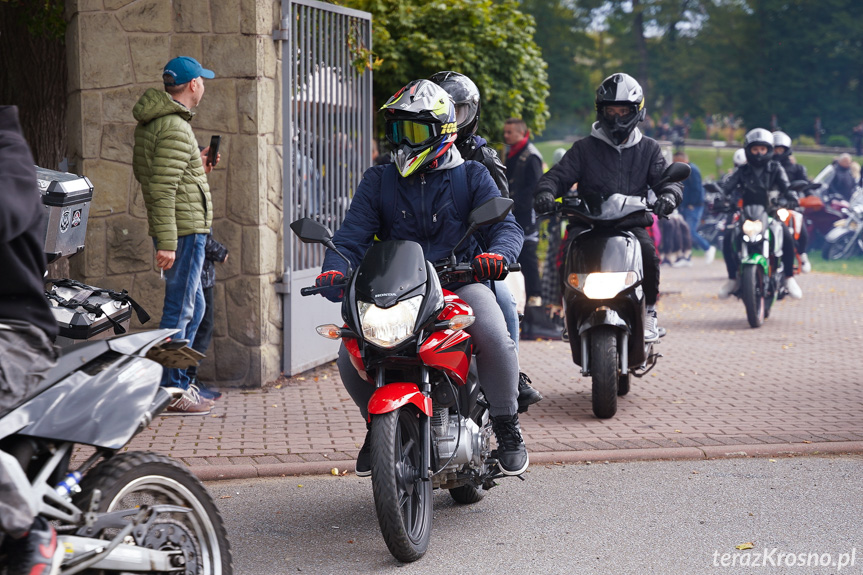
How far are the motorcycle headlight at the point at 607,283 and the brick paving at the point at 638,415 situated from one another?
2.61 feet

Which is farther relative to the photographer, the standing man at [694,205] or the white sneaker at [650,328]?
the standing man at [694,205]

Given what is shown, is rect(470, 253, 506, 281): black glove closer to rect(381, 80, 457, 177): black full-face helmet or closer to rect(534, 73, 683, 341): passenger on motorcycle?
rect(381, 80, 457, 177): black full-face helmet

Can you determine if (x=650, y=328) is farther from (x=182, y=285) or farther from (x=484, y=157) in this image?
(x=182, y=285)

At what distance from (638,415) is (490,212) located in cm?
320

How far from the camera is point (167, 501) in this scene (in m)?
3.26

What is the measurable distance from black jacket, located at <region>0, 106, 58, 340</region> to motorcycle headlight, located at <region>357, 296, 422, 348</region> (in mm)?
1339

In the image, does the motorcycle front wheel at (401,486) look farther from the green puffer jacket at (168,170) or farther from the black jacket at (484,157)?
the green puffer jacket at (168,170)

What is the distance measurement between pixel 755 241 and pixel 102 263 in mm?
7085

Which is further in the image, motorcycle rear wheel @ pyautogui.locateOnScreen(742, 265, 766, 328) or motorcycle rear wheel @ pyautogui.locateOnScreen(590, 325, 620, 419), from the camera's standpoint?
motorcycle rear wheel @ pyautogui.locateOnScreen(742, 265, 766, 328)

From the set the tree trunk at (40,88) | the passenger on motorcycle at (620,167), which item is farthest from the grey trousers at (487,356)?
the tree trunk at (40,88)

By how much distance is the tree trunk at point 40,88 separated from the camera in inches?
365

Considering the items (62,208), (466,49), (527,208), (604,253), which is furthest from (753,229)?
(62,208)

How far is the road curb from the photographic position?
5641 mm

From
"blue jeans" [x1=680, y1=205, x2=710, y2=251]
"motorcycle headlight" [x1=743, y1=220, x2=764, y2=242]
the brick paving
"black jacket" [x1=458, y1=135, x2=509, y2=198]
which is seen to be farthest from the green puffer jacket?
"blue jeans" [x1=680, y1=205, x2=710, y2=251]
